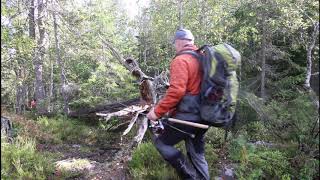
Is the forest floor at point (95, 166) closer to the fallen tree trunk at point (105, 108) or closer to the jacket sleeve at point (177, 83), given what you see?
the fallen tree trunk at point (105, 108)

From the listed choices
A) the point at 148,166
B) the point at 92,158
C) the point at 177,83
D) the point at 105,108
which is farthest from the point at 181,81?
the point at 105,108

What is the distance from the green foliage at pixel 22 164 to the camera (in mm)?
6660

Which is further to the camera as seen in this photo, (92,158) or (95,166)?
(92,158)

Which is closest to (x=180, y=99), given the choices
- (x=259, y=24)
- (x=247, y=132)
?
(x=247, y=132)

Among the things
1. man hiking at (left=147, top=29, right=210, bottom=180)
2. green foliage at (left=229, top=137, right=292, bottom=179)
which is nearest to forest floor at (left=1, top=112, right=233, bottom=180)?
green foliage at (left=229, top=137, right=292, bottom=179)

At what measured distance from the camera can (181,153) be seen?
5375 millimetres

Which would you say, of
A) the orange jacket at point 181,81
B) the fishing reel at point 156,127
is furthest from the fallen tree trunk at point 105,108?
the orange jacket at point 181,81

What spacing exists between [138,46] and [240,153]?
20.4 m

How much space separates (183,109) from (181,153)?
0.71 m

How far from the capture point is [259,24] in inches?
590

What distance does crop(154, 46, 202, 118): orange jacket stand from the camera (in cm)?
491

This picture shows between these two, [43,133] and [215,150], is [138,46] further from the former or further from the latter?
[215,150]

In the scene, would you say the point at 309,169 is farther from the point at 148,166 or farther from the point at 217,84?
the point at 148,166

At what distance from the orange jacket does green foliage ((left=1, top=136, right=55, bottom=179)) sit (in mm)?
3096
